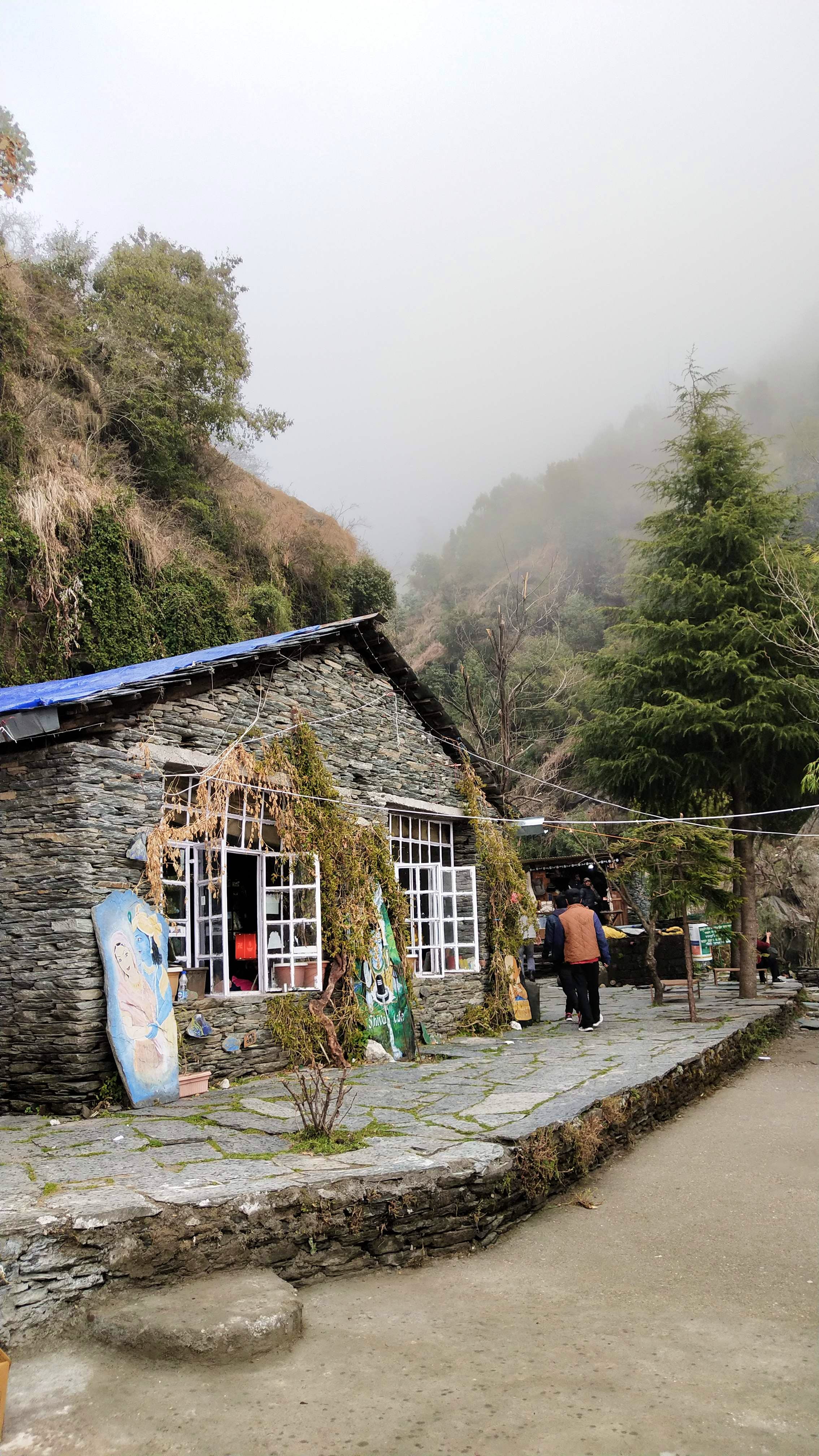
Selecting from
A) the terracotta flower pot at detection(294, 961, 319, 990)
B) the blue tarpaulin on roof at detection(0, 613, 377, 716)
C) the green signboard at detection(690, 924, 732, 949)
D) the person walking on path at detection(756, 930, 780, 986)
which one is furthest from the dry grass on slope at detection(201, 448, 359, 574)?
the person walking on path at detection(756, 930, 780, 986)

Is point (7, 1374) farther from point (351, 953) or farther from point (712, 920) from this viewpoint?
point (712, 920)

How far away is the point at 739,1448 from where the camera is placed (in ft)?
10.1

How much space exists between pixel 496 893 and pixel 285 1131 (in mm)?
7257

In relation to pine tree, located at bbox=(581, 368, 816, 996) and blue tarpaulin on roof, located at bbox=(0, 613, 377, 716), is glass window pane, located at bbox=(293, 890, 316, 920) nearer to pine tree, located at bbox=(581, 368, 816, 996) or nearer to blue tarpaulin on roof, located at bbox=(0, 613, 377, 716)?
blue tarpaulin on roof, located at bbox=(0, 613, 377, 716)

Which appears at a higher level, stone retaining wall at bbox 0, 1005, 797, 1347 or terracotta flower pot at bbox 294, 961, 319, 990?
terracotta flower pot at bbox 294, 961, 319, 990

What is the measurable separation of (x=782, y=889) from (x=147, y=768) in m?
21.7

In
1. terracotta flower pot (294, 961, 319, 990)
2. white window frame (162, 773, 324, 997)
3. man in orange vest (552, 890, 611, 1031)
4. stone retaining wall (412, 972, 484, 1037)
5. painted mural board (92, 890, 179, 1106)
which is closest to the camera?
painted mural board (92, 890, 179, 1106)

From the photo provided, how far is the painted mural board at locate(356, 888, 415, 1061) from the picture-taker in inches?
398

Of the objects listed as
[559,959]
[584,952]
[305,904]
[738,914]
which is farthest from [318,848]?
[738,914]

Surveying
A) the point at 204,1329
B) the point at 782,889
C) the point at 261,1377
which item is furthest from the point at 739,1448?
the point at 782,889

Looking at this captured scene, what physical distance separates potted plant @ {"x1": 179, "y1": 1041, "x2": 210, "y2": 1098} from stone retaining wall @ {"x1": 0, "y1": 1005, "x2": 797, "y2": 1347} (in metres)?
2.92

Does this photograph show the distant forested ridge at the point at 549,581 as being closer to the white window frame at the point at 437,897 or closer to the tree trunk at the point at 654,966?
the white window frame at the point at 437,897

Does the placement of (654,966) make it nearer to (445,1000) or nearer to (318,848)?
(445,1000)

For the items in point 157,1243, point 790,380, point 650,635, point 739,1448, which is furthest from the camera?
point 790,380
